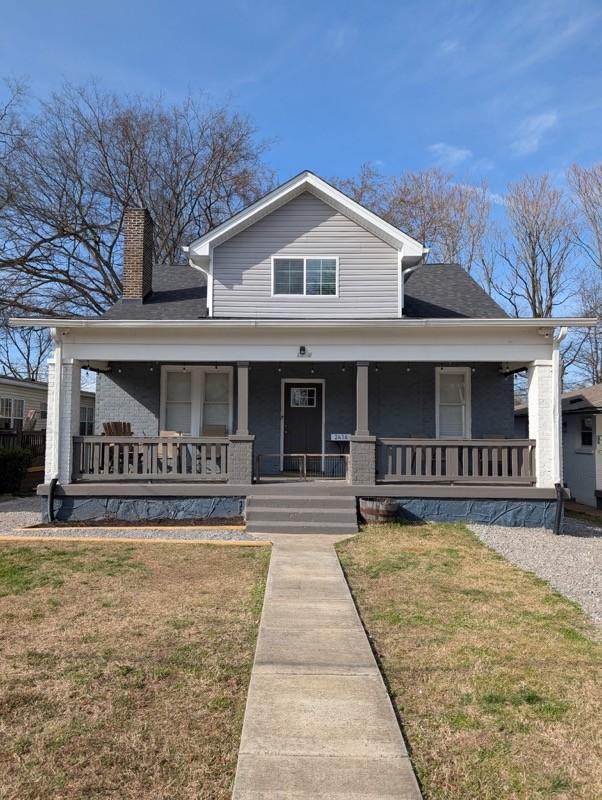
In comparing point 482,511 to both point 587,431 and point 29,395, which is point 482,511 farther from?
point 29,395

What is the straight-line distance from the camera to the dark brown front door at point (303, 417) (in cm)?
1266

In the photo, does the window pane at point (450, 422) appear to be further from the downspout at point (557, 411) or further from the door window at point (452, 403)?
the downspout at point (557, 411)

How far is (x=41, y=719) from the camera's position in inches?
130

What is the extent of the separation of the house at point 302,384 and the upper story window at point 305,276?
40mm

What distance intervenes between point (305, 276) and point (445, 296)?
3.45 m

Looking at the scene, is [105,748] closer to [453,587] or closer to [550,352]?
[453,587]

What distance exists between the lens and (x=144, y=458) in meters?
10.2

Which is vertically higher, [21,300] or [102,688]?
[21,300]

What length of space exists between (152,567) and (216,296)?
6.09m

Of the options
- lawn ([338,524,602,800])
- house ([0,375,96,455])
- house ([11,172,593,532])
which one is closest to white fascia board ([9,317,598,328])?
house ([11,172,593,532])

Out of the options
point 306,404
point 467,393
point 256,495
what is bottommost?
point 256,495

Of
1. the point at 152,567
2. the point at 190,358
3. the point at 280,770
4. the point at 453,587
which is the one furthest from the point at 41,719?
the point at 190,358

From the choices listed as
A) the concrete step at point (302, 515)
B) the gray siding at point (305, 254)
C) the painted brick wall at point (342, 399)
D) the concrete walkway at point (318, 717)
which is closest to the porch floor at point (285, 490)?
the concrete step at point (302, 515)

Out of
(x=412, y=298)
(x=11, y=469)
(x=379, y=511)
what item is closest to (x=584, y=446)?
(x=412, y=298)
